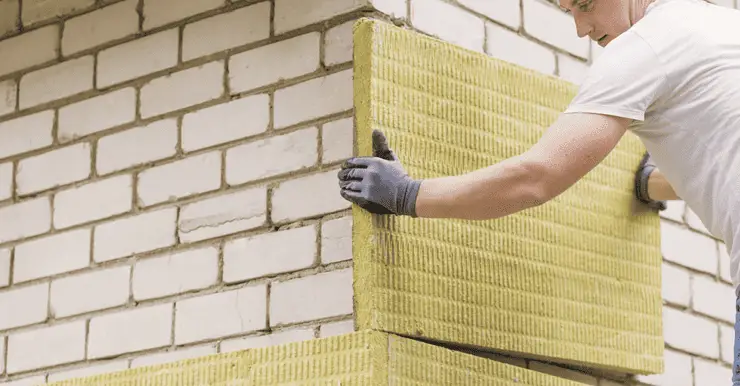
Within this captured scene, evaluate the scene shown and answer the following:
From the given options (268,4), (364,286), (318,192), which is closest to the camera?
(364,286)

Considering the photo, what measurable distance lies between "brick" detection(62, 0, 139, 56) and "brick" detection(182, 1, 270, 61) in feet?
0.63

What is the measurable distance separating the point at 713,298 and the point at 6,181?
1813 millimetres

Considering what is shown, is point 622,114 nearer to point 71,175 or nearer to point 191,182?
point 191,182

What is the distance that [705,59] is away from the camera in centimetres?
218

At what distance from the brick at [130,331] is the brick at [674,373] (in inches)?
44.8

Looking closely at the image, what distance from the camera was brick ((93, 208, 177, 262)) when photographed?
2711 mm

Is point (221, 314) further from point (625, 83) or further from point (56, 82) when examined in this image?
point (625, 83)

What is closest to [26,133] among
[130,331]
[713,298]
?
[130,331]

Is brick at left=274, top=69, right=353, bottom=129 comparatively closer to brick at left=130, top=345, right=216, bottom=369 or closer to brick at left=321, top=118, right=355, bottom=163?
brick at left=321, top=118, right=355, bottom=163

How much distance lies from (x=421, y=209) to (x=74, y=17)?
1210 mm

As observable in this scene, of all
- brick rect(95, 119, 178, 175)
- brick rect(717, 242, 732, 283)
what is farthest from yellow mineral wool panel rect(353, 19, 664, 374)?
brick rect(95, 119, 178, 175)

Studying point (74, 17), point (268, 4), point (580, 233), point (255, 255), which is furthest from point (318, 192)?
point (74, 17)

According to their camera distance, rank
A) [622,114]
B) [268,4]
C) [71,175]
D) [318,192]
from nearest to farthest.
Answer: [622,114] → [318,192] → [268,4] → [71,175]

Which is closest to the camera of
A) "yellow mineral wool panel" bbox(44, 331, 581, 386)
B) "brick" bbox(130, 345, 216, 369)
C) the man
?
the man
